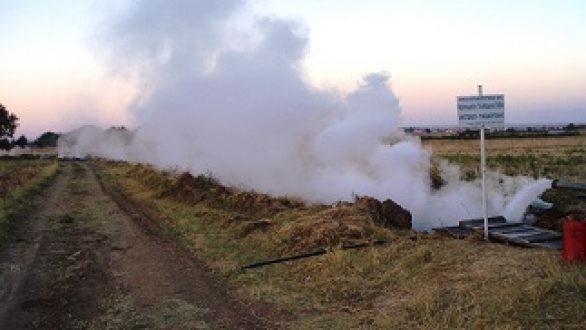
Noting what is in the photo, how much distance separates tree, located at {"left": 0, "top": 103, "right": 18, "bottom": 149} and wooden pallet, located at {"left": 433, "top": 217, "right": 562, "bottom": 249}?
96.2 metres

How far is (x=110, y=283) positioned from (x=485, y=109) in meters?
7.05

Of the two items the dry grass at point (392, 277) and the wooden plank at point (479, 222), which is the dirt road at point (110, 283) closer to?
the dry grass at point (392, 277)

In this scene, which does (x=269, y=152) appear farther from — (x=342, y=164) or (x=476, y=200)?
(x=476, y=200)

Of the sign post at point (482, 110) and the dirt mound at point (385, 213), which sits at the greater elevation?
the sign post at point (482, 110)

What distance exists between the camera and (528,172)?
102 ft

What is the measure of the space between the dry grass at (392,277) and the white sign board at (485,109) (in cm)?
207

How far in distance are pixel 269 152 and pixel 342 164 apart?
10.7ft

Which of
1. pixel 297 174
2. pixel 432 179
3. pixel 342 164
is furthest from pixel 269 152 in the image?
pixel 432 179

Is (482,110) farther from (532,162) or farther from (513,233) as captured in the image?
(532,162)

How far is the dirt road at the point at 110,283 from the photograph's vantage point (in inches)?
352

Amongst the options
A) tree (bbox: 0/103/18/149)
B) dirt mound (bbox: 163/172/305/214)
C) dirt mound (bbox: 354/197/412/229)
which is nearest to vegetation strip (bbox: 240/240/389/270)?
dirt mound (bbox: 354/197/412/229)

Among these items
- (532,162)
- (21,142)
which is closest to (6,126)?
(21,142)

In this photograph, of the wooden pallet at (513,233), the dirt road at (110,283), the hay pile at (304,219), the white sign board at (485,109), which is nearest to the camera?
the dirt road at (110,283)

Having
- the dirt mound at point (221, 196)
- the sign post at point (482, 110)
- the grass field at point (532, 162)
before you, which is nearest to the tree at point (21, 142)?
the grass field at point (532, 162)
